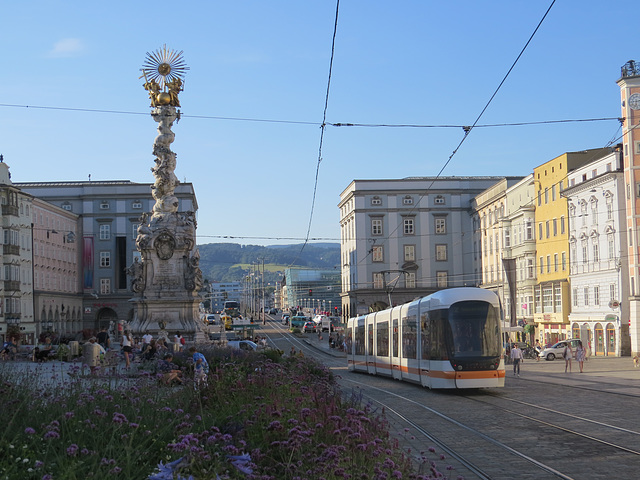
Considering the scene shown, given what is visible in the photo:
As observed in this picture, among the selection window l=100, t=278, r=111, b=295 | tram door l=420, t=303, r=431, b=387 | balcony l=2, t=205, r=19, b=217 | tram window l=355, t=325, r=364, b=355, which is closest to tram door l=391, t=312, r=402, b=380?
tram door l=420, t=303, r=431, b=387

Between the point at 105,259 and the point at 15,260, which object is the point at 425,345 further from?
the point at 105,259

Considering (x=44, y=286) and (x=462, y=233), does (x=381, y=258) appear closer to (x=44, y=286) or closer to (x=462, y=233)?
(x=462, y=233)

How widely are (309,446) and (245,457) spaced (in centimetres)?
106

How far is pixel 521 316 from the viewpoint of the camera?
75.9 m

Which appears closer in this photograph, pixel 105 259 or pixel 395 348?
pixel 395 348

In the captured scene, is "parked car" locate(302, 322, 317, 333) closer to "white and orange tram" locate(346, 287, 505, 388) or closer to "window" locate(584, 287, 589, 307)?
"window" locate(584, 287, 589, 307)

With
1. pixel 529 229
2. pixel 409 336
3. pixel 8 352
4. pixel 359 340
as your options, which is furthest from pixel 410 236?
pixel 8 352

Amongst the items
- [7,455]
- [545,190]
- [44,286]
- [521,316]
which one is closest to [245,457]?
[7,455]

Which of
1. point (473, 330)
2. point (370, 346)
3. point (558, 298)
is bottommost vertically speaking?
point (370, 346)

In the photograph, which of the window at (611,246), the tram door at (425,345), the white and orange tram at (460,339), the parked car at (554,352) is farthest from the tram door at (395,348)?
the window at (611,246)

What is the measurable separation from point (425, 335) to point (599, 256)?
36.6 meters

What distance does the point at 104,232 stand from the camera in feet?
342

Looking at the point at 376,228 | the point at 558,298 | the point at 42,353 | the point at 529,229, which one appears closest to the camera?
the point at 42,353

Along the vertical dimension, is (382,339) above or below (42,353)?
above
